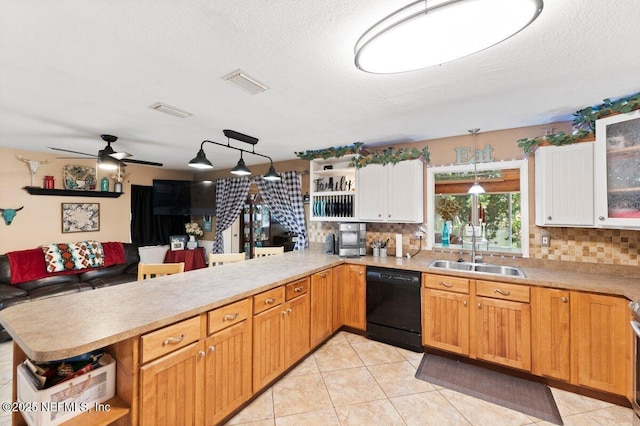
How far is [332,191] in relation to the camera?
401 centimetres

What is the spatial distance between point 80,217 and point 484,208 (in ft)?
20.1

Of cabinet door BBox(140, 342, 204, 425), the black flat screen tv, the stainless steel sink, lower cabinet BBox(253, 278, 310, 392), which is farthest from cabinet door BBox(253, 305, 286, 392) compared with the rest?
the black flat screen tv

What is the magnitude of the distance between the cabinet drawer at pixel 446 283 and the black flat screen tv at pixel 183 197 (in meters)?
4.47

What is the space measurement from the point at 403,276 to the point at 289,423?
172 centimetres

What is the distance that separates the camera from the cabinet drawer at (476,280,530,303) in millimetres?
2453

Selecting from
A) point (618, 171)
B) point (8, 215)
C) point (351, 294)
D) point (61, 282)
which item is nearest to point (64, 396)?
point (351, 294)

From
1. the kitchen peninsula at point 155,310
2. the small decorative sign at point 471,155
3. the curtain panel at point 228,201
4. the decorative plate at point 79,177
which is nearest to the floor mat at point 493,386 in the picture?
the kitchen peninsula at point 155,310

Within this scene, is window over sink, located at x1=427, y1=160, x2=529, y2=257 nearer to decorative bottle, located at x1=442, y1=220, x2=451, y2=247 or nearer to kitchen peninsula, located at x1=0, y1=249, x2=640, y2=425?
decorative bottle, located at x1=442, y1=220, x2=451, y2=247

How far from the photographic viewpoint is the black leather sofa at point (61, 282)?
3488mm

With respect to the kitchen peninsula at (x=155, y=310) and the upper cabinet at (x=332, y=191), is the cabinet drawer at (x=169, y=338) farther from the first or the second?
the upper cabinet at (x=332, y=191)

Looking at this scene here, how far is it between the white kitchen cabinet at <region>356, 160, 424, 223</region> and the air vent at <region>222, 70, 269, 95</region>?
1912mm

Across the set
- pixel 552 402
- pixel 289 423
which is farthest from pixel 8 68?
pixel 552 402

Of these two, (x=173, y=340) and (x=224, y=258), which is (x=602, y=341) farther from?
(x=224, y=258)

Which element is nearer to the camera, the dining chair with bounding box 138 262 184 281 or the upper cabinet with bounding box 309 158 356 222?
the dining chair with bounding box 138 262 184 281
